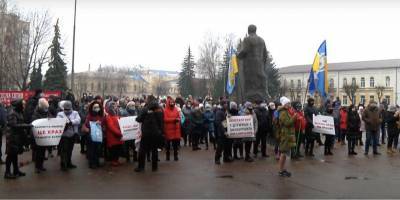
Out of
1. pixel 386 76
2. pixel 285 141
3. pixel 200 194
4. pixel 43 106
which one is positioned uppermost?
pixel 386 76

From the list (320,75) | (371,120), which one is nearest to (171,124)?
(371,120)

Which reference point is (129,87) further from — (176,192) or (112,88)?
(176,192)

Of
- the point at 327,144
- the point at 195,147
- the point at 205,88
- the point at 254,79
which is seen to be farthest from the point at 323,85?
the point at 205,88

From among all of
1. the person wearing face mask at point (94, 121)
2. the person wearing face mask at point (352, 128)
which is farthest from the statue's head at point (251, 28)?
the person wearing face mask at point (94, 121)

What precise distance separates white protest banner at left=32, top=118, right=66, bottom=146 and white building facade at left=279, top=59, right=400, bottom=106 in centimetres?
9548

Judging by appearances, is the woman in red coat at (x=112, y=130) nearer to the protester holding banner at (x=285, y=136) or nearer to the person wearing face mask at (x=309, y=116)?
the protester holding banner at (x=285, y=136)

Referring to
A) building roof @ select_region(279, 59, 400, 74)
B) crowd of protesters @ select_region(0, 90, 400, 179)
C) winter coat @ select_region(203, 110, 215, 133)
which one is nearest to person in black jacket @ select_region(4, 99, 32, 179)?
crowd of protesters @ select_region(0, 90, 400, 179)

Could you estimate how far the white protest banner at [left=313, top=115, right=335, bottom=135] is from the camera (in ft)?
46.9

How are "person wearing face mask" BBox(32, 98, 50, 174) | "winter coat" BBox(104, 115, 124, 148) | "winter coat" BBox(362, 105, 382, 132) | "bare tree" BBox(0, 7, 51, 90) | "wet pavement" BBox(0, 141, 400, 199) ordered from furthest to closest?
1. "bare tree" BBox(0, 7, 51, 90)
2. "winter coat" BBox(362, 105, 382, 132)
3. "winter coat" BBox(104, 115, 124, 148)
4. "person wearing face mask" BBox(32, 98, 50, 174)
5. "wet pavement" BBox(0, 141, 400, 199)

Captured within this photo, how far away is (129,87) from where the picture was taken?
429 feet

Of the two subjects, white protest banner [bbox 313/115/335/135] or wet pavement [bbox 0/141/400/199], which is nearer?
wet pavement [bbox 0/141/400/199]

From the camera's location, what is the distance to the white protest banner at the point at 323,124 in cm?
1429

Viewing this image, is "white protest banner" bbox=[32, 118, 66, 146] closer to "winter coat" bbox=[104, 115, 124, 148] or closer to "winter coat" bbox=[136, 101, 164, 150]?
"winter coat" bbox=[104, 115, 124, 148]

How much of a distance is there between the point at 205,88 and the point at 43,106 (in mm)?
61333
